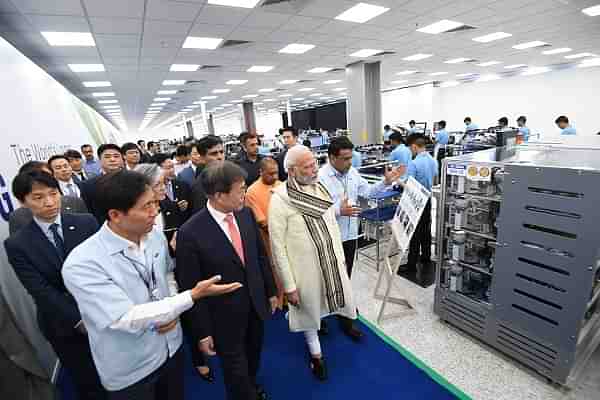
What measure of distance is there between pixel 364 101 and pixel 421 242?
20.5 ft

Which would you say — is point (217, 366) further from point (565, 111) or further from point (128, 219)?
point (565, 111)

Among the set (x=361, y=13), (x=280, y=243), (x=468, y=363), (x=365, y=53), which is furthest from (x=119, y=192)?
(x=365, y=53)

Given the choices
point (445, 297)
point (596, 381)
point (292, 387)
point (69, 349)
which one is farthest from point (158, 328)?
point (596, 381)

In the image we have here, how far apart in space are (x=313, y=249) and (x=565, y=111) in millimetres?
16108

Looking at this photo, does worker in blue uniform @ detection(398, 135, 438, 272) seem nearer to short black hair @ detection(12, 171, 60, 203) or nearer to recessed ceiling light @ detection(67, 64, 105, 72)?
short black hair @ detection(12, 171, 60, 203)

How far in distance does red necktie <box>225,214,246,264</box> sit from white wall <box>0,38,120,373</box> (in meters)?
1.43

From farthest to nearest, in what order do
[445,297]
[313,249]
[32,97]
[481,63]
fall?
[481,63]
[32,97]
[445,297]
[313,249]

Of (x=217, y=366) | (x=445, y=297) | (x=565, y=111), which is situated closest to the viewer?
(x=217, y=366)

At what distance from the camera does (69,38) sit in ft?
15.2

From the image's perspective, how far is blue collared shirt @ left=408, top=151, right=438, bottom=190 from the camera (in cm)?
330

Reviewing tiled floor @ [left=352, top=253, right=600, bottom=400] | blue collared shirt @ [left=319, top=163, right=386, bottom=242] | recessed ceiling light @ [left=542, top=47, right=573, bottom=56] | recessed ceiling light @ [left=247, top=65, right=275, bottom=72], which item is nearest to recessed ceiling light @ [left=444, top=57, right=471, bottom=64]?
recessed ceiling light @ [left=542, top=47, right=573, bottom=56]

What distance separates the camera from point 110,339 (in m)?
1.05

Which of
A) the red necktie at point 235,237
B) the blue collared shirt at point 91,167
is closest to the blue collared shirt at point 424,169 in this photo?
the red necktie at point 235,237

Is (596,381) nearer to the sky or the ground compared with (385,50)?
nearer to the ground
